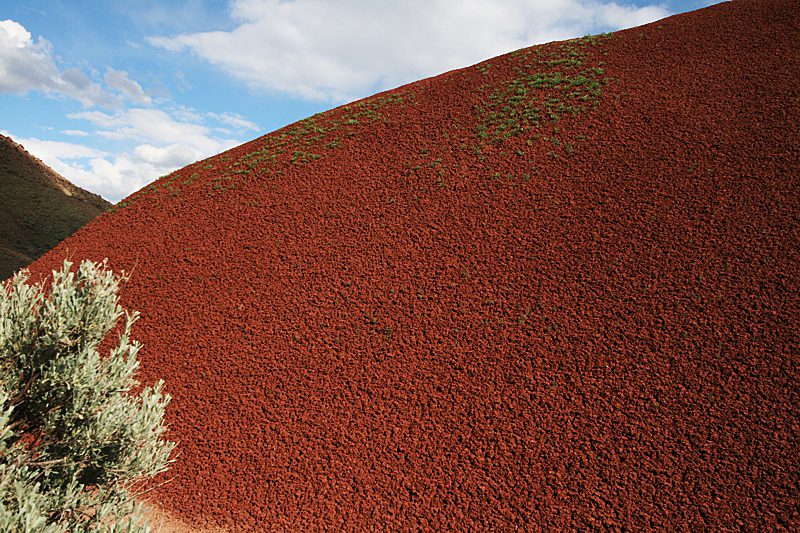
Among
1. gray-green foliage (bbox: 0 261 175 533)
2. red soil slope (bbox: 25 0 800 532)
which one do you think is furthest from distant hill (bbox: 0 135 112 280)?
gray-green foliage (bbox: 0 261 175 533)

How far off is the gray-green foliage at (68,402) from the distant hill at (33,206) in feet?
98.0

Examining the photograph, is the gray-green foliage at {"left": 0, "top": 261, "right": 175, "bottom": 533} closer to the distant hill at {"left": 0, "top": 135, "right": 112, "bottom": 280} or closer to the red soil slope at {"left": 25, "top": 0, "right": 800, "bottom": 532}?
the red soil slope at {"left": 25, "top": 0, "right": 800, "bottom": 532}

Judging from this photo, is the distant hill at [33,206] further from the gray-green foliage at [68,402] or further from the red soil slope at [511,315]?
the gray-green foliage at [68,402]

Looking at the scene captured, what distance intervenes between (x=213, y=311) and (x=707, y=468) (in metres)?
9.78

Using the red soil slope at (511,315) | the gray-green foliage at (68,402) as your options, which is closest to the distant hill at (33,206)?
the red soil slope at (511,315)

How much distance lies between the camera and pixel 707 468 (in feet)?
19.7

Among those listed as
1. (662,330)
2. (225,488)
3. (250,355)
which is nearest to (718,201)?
(662,330)

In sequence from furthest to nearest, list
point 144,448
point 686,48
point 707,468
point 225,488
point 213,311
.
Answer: point 686,48 < point 213,311 < point 225,488 < point 707,468 < point 144,448

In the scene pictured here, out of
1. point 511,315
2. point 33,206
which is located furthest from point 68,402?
point 33,206

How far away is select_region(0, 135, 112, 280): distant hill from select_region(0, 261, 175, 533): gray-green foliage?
98.0 ft

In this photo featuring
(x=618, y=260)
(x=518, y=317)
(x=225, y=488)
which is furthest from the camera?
(x=618, y=260)

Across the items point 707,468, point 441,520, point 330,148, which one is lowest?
point 441,520

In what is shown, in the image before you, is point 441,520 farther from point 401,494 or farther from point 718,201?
point 718,201

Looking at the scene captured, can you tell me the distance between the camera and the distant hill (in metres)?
33.8
